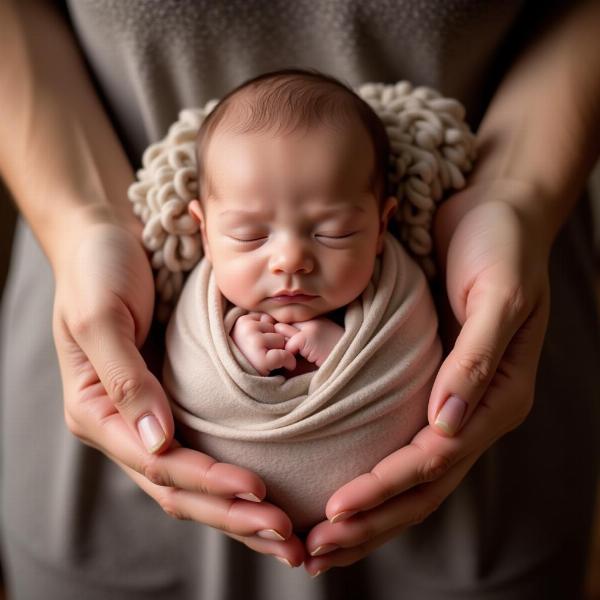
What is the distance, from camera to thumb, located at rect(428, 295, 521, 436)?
679 mm

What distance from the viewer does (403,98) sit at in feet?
2.77

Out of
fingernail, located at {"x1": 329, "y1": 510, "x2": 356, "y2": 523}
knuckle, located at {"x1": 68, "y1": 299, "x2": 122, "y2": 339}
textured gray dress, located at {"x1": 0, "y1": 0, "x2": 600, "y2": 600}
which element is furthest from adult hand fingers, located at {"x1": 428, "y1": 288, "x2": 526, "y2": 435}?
knuckle, located at {"x1": 68, "y1": 299, "x2": 122, "y2": 339}

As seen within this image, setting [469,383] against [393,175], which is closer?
[469,383]

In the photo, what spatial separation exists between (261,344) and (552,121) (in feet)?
1.51

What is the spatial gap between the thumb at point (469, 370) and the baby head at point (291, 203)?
122mm

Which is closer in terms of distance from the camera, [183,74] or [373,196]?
[373,196]

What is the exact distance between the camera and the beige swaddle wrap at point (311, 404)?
0.69 metres

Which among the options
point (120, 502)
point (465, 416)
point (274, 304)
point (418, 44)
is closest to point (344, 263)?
point (274, 304)

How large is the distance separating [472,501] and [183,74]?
0.62 meters

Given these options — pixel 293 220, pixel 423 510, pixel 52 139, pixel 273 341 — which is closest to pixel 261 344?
pixel 273 341

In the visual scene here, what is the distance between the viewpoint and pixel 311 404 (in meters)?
0.68

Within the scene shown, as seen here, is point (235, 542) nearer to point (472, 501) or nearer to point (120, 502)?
point (120, 502)

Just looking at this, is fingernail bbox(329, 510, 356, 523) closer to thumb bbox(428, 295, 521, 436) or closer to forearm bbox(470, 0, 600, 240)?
thumb bbox(428, 295, 521, 436)

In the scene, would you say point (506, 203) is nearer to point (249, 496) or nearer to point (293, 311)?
point (293, 311)
